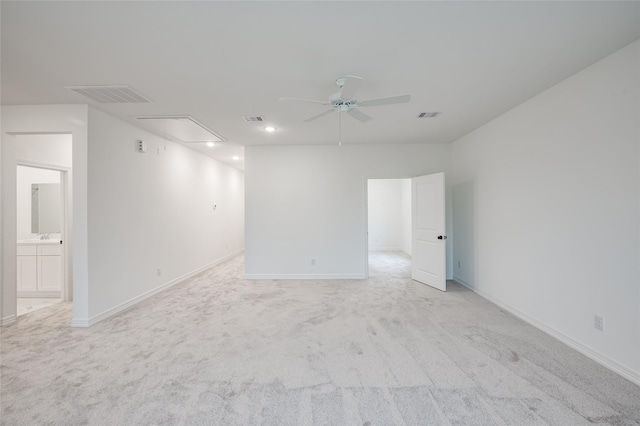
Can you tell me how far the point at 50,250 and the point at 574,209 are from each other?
6.77 meters

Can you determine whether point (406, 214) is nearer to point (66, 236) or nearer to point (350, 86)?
point (350, 86)

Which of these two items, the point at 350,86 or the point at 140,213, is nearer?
the point at 350,86

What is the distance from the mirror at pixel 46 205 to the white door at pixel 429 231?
246 inches

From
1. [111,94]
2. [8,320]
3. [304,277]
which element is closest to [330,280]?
[304,277]

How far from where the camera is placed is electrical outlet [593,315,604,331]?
7.56 ft

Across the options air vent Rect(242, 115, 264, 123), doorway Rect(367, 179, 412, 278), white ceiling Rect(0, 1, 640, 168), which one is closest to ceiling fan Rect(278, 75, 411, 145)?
white ceiling Rect(0, 1, 640, 168)

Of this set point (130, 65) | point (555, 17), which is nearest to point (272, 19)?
point (130, 65)

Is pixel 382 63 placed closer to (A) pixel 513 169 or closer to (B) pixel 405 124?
(B) pixel 405 124

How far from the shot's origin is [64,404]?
6.10 ft

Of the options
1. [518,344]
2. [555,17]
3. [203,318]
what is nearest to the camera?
[555,17]

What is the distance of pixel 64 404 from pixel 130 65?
2.66 m

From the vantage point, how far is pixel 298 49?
209cm

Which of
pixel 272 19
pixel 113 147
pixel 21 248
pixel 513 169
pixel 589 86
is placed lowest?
pixel 21 248

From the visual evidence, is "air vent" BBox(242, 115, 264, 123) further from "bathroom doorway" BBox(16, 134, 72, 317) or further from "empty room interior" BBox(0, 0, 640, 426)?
"bathroom doorway" BBox(16, 134, 72, 317)
